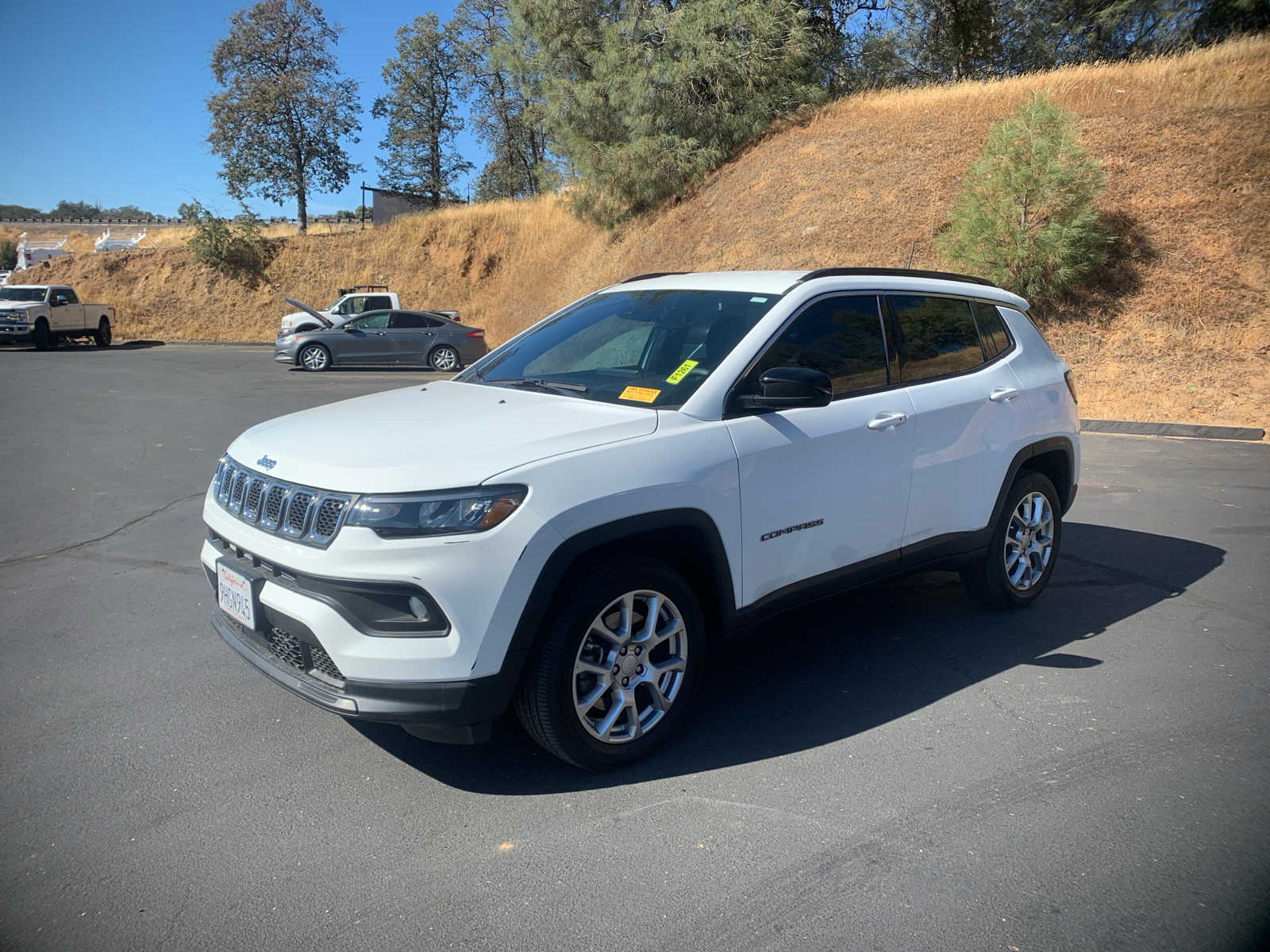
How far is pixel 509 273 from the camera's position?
3697cm

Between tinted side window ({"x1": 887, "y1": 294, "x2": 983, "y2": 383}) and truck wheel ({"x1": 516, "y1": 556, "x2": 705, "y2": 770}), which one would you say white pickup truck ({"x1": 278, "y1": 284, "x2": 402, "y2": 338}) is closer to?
tinted side window ({"x1": 887, "y1": 294, "x2": 983, "y2": 383})

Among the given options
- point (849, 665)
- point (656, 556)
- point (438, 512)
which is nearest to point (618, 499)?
point (656, 556)

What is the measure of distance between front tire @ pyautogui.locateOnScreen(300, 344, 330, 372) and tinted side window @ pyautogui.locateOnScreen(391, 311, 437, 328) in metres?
1.77

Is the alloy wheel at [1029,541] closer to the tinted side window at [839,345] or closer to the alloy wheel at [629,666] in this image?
the tinted side window at [839,345]

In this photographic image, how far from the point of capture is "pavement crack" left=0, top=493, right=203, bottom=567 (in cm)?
626

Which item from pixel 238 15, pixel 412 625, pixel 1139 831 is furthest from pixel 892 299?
pixel 238 15

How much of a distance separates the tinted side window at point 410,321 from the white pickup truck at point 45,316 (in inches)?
484

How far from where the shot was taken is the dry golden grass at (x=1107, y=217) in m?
14.9

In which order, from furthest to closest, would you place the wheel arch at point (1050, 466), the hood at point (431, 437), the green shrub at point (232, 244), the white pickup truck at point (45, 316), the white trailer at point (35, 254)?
the white trailer at point (35, 254)
the green shrub at point (232, 244)
the white pickup truck at point (45, 316)
the wheel arch at point (1050, 466)
the hood at point (431, 437)

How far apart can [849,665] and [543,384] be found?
2004mm

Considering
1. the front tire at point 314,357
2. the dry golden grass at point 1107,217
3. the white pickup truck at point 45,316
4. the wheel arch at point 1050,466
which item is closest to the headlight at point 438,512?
the wheel arch at point 1050,466

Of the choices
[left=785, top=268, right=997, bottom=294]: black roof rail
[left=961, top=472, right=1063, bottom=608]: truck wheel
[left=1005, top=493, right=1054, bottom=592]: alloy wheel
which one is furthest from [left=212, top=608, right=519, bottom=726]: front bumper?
[left=1005, top=493, right=1054, bottom=592]: alloy wheel

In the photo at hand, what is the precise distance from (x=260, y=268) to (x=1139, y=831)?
40.9 metres

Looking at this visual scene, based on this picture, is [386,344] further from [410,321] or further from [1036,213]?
[1036,213]
